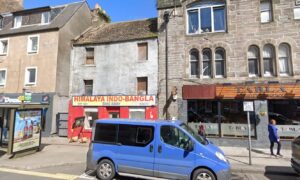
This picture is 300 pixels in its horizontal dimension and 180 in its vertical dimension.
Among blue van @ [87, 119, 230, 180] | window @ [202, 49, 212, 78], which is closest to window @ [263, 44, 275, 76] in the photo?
window @ [202, 49, 212, 78]

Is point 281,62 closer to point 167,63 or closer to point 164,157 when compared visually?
point 167,63

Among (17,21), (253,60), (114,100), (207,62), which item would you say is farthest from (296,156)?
(17,21)

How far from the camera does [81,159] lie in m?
11.0

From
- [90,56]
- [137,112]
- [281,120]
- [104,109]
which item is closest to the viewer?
[281,120]

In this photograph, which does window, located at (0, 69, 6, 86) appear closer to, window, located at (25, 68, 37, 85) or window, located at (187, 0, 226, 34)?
window, located at (25, 68, 37, 85)

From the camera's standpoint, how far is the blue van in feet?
23.1

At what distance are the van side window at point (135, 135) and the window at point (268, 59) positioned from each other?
34.9 ft

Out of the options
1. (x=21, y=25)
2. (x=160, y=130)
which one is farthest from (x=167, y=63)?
(x=21, y=25)

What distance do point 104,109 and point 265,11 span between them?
1291cm

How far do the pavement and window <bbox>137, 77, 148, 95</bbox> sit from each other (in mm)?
5657

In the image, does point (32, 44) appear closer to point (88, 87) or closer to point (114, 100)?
point (88, 87)

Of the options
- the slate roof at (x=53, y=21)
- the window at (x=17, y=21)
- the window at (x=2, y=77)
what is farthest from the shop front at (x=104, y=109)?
the window at (x=17, y=21)

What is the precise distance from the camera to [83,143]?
15656 mm

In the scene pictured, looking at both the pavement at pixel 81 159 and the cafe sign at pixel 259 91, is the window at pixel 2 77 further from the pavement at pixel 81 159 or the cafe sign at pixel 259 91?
the cafe sign at pixel 259 91
